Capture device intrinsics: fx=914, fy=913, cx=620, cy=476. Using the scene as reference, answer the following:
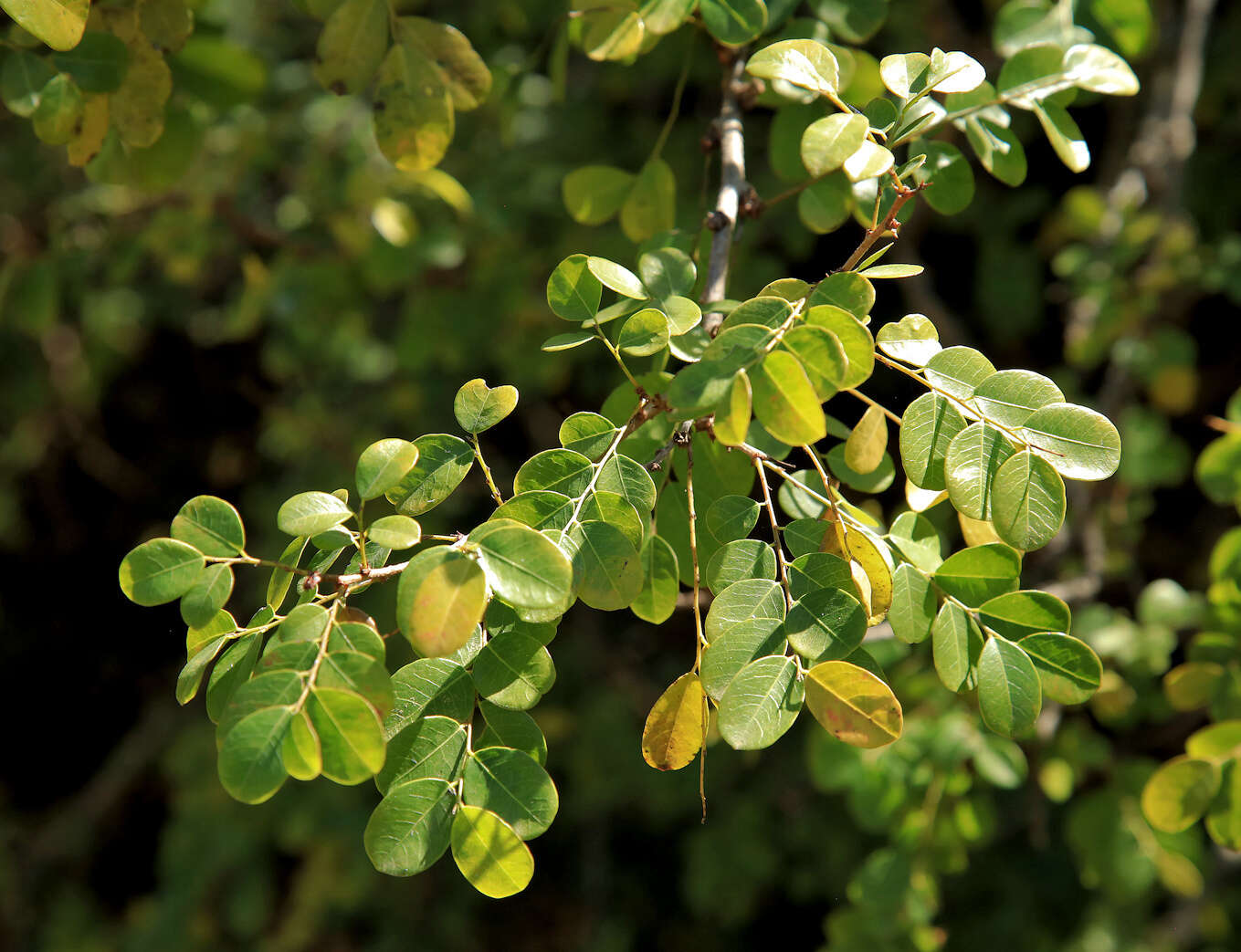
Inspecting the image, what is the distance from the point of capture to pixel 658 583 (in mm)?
648

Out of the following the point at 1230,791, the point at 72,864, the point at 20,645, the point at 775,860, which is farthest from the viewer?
the point at 20,645

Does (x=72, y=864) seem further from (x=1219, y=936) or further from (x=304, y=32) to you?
(x=1219, y=936)

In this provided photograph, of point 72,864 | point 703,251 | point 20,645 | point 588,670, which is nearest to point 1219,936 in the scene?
point 588,670

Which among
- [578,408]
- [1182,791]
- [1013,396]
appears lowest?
[578,408]

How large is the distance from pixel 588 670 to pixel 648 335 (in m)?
1.57

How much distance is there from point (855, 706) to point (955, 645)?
11 cm

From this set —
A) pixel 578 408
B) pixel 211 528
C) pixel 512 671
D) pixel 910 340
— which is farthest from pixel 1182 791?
pixel 578 408

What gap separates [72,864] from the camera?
→ 2.62 m

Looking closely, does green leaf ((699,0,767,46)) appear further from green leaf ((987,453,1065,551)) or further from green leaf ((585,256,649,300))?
green leaf ((987,453,1065,551))

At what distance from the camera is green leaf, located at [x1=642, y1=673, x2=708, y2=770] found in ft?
2.09

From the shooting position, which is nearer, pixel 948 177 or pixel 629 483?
pixel 629 483

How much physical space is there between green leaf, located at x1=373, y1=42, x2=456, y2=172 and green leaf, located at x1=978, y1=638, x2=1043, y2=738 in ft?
2.27

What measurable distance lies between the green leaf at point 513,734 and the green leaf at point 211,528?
21cm

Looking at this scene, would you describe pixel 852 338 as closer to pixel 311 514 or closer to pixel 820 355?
pixel 820 355
